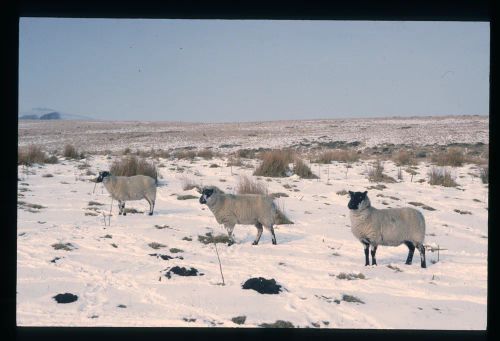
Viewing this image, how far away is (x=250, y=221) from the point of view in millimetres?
7266

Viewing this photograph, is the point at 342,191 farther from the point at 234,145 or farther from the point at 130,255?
the point at 234,145

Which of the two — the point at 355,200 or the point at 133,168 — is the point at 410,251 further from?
the point at 133,168

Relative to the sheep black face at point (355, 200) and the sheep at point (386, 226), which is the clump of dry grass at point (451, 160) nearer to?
the sheep at point (386, 226)

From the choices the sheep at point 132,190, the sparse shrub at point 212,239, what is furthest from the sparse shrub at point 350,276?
the sheep at point 132,190

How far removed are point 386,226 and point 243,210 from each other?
2304mm

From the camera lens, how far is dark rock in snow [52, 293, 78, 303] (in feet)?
14.4

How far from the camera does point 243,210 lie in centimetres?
725

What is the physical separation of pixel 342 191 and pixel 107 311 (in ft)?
26.2

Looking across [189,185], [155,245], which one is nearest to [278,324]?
[155,245]

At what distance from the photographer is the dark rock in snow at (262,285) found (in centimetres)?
488

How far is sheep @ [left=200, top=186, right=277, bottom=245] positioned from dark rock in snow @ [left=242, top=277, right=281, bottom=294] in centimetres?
205

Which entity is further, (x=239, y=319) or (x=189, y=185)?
(x=189, y=185)

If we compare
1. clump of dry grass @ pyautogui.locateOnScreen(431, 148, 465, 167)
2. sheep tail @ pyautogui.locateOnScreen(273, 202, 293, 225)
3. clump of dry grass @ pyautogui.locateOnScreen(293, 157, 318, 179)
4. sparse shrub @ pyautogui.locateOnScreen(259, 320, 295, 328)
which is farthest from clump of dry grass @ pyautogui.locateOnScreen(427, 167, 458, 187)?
sparse shrub @ pyautogui.locateOnScreen(259, 320, 295, 328)

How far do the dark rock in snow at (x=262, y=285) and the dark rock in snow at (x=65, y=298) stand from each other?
1.76 meters
